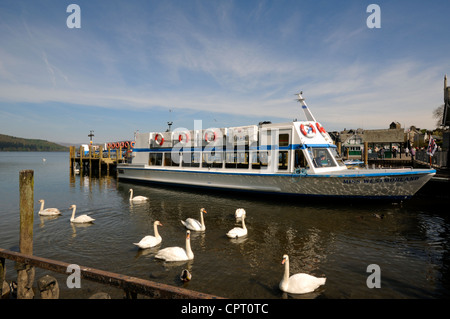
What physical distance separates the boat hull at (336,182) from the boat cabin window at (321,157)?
1209 mm

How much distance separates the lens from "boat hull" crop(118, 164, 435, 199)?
14.2m

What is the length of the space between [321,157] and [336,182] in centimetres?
204

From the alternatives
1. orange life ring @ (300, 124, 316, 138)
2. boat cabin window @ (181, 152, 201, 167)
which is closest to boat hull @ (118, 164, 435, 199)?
boat cabin window @ (181, 152, 201, 167)

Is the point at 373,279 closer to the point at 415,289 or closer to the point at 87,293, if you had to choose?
the point at 415,289

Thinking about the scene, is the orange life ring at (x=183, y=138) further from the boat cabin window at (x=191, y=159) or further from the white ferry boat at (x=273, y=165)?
the boat cabin window at (x=191, y=159)

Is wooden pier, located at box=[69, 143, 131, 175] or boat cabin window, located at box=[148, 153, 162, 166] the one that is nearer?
boat cabin window, located at box=[148, 153, 162, 166]

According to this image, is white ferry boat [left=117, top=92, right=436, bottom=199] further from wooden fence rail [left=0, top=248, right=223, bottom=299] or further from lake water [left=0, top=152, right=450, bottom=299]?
wooden fence rail [left=0, top=248, right=223, bottom=299]

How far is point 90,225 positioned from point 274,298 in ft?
32.2

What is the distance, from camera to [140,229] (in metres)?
11.7

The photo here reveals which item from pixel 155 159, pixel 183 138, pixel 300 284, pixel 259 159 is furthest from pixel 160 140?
pixel 300 284

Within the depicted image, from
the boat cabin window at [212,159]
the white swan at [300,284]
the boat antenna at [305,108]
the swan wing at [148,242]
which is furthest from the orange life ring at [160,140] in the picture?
the white swan at [300,284]

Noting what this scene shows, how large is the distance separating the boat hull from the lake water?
2.91 ft
